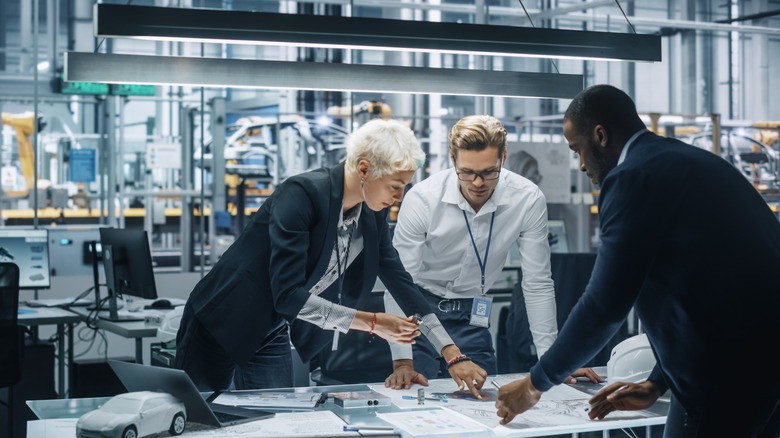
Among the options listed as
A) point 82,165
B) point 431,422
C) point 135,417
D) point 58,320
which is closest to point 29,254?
point 58,320

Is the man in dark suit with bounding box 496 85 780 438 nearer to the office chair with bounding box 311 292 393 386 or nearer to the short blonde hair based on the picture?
the short blonde hair

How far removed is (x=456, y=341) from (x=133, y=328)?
2.56 metres

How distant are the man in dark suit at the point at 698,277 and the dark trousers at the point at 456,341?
3.99ft

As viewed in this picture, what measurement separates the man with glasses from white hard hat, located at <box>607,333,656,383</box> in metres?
0.45

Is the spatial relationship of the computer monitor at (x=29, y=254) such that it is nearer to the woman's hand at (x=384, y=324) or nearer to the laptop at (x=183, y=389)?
the laptop at (x=183, y=389)

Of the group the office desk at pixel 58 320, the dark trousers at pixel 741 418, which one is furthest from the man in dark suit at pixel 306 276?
the office desk at pixel 58 320

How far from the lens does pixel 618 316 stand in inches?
67.9

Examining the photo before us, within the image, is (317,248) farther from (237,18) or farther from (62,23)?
(62,23)

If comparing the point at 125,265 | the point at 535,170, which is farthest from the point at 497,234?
the point at 535,170

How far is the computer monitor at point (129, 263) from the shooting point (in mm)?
5117

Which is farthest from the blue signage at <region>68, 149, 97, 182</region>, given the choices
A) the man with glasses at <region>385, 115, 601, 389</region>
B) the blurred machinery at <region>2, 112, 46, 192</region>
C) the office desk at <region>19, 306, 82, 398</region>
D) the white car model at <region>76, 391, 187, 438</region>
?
the white car model at <region>76, 391, 187, 438</region>

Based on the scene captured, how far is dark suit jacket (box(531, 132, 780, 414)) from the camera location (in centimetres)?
161

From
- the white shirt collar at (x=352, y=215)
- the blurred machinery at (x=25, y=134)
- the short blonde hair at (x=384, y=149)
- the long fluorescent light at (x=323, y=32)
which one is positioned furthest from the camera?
the blurred machinery at (x=25, y=134)

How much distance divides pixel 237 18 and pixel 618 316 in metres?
1.65
